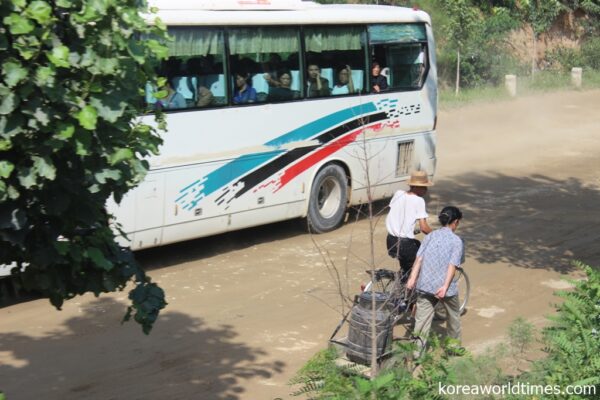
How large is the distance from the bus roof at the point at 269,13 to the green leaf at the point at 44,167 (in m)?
6.59

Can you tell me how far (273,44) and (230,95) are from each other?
1209 mm

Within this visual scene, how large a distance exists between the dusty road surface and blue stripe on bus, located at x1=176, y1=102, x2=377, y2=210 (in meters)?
1.03

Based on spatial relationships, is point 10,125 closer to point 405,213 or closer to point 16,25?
point 16,25

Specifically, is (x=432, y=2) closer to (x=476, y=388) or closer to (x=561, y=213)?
(x=561, y=213)

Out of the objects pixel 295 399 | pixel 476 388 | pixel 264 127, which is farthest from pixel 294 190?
pixel 476 388

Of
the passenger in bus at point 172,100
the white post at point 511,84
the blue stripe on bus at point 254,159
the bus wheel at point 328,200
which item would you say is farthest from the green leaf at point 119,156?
the white post at point 511,84

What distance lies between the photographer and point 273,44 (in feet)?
44.7

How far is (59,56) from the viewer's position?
15.3 ft

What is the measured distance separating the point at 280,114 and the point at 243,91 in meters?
0.70

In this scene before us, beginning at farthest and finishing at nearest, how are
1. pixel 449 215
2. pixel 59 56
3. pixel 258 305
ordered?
pixel 258 305
pixel 449 215
pixel 59 56

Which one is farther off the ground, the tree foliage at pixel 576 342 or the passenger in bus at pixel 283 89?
the passenger in bus at pixel 283 89

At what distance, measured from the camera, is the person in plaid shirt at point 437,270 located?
29.4ft

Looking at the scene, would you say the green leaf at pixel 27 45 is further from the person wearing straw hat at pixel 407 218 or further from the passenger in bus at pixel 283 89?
the passenger in bus at pixel 283 89

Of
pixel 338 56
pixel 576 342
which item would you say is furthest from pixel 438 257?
pixel 338 56
